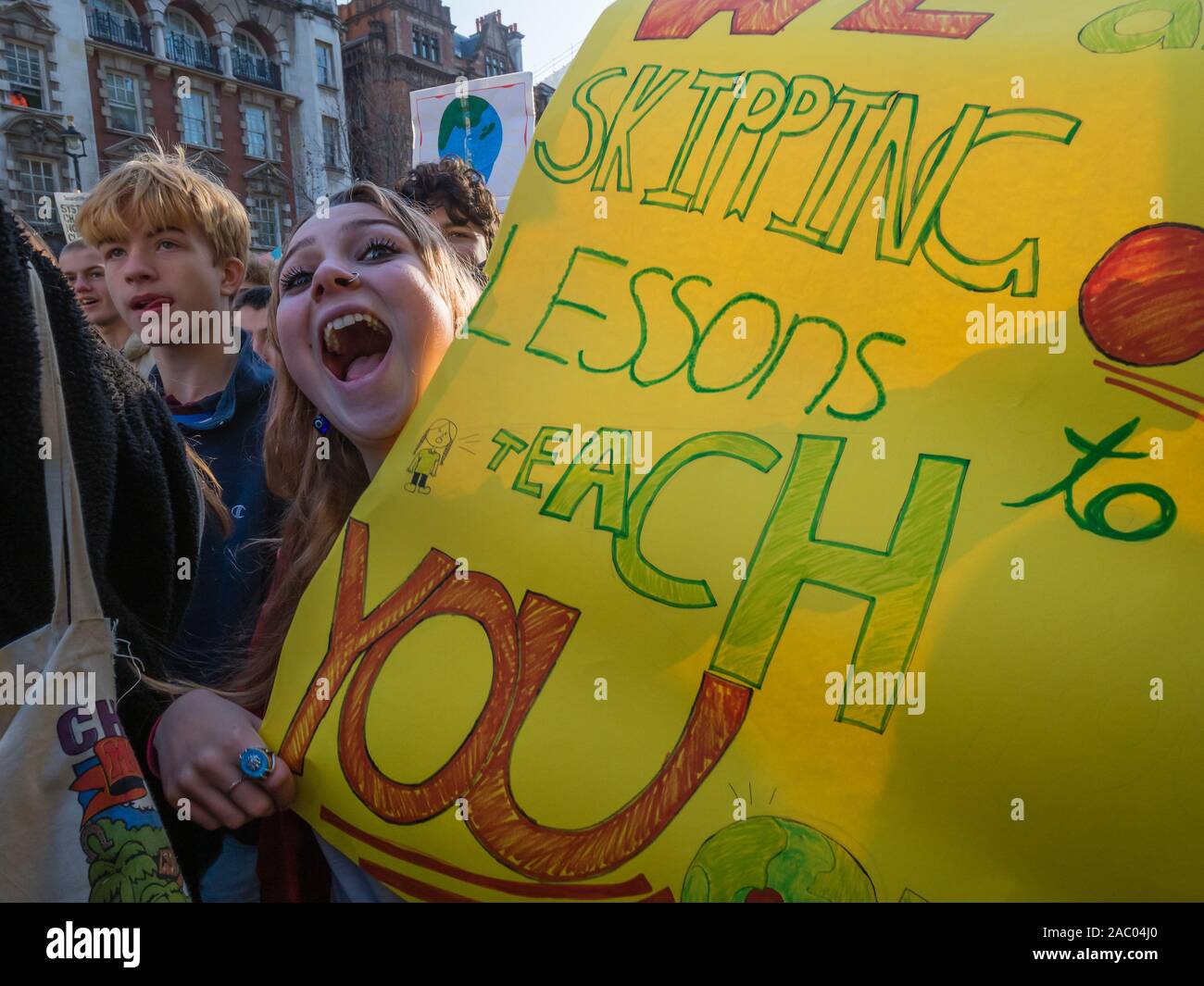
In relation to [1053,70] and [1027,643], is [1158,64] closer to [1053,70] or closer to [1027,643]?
[1053,70]

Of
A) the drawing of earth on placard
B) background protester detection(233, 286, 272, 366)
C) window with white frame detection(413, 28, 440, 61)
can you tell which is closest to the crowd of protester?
the drawing of earth on placard

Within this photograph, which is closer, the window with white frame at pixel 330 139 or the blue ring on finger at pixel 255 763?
the blue ring on finger at pixel 255 763

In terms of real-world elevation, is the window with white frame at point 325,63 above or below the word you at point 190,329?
above

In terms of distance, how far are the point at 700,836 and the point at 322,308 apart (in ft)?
3.43

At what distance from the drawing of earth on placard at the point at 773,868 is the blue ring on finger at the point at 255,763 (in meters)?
0.59

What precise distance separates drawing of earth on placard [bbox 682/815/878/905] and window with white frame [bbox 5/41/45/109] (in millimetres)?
26227

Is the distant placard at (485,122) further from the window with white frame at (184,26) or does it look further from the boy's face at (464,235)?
the window with white frame at (184,26)

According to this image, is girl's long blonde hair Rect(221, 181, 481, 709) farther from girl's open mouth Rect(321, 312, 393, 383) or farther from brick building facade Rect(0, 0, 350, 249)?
brick building facade Rect(0, 0, 350, 249)

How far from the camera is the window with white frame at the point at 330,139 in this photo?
27606mm

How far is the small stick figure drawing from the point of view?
4.37 ft

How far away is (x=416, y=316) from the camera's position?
5.18ft

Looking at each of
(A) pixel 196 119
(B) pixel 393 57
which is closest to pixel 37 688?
(A) pixel 196 119
